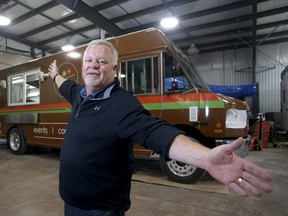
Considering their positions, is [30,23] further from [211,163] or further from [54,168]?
[211,163]

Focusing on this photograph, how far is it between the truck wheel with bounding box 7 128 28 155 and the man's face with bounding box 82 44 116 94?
6.33 m

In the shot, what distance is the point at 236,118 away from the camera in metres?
4.16

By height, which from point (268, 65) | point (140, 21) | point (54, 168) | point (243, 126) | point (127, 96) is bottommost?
point (54, 168)

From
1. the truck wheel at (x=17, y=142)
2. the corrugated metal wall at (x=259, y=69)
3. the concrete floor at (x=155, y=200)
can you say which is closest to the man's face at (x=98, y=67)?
the concrete floor at (x=155, y=200)

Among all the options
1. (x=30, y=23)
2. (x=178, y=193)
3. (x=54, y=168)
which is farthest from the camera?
(x=30, y=23)

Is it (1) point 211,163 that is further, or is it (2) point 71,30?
(2) point 71,30

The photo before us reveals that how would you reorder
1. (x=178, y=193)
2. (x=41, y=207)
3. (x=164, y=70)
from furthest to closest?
(x=164, y=70) < (x=178, y=193) < (x=41, y=207)

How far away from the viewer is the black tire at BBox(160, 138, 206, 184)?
408cm

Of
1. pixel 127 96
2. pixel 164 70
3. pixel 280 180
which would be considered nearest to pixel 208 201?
pixel 280 180

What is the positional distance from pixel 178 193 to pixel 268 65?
11.6 metres

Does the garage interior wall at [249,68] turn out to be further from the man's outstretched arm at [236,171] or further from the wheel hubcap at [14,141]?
the man's outstretched arm at [236,171]

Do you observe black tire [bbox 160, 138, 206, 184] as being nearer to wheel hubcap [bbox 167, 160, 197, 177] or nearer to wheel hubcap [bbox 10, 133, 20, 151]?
wheel hubcap [bbox 167, 160, 197, 177]

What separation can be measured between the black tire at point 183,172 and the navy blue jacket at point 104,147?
280cm

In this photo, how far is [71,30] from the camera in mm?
11805
